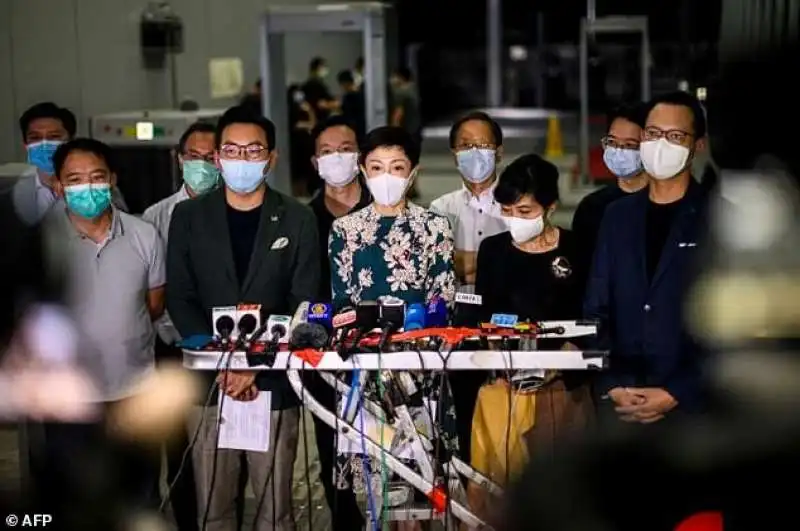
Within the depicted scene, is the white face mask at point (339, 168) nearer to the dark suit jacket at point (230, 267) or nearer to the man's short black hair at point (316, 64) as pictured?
the dark suit jacket at point (230, 267)

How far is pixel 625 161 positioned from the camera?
3.69 metres

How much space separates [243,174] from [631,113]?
47.1 inches

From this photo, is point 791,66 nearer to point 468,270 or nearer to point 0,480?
point 468,270

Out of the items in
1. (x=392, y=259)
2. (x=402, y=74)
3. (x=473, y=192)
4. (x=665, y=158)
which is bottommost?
(x=392, y=259)

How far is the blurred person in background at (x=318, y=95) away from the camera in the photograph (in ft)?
27.9

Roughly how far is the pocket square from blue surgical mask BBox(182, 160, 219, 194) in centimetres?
49

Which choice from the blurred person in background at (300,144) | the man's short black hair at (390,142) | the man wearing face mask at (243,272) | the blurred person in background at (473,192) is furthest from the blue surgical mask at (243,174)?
the blurred person in background at (300,144)

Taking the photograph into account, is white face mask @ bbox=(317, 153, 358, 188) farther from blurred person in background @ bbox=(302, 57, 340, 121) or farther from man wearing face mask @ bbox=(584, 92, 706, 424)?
blurred person in background @ bbox=(302, 57, 340, 121)

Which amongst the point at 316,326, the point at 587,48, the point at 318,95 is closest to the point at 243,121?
the point at 316,326

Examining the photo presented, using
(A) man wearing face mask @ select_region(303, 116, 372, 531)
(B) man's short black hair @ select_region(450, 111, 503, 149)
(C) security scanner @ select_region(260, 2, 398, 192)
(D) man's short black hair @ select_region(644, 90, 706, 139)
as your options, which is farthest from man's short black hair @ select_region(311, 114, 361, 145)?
(C) security scanner @ select_region(260, 2, 398, 192)

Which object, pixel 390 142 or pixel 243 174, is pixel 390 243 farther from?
pixel 243 174

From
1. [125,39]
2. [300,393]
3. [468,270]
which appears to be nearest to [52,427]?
[300,393]

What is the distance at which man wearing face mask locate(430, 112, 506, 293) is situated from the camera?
148 inches

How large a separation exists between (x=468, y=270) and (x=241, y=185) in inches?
32.6
